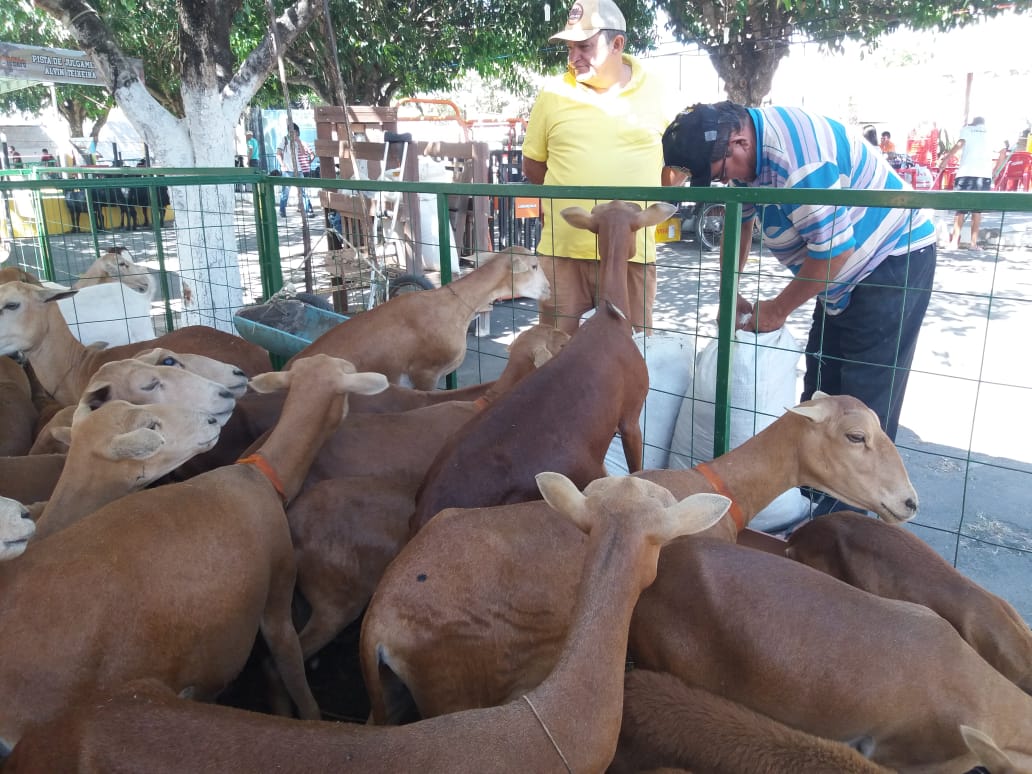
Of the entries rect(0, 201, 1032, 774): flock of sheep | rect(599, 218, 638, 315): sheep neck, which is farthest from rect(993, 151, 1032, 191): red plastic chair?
rect(0, 201, 1032, 774): flock of sheep

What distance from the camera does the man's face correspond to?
473 centimetres

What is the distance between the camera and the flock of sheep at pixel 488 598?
1.82 metres

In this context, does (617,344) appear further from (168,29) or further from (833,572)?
(168,29)

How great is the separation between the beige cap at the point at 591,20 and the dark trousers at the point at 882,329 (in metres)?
2.13

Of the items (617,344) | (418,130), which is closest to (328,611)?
(617,344)

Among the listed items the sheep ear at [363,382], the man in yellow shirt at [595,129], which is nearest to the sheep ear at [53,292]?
the sheep ear at [363,382]

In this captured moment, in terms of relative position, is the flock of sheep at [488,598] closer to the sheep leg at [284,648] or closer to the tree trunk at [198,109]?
the sheep leg at [284,648]

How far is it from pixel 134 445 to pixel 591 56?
3.37 meters

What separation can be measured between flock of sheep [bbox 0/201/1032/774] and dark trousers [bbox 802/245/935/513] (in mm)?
858

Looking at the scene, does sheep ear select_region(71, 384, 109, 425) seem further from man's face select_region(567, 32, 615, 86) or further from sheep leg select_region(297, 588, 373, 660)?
man's face select_region(567, 32, 615, 86)

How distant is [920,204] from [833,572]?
1.33 meters

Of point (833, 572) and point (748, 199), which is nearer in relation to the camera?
point (833, 572)

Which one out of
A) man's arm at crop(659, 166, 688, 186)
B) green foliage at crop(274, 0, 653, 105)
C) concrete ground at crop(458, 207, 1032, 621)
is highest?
green foliage at crop(274, 0, 653, 105)

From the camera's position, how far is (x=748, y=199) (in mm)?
3283
